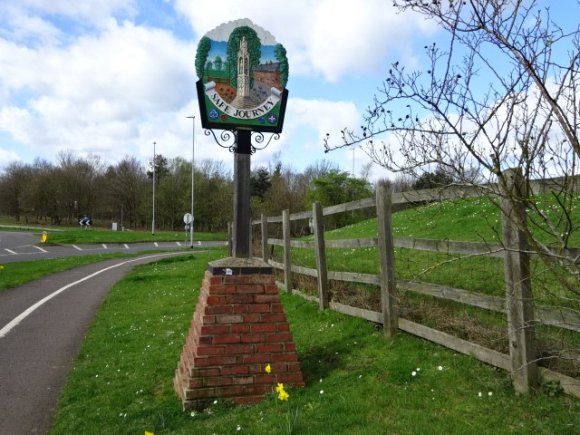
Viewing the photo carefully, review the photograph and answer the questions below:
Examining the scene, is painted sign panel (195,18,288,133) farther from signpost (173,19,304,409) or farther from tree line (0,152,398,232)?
tree line (0,152,398,232)

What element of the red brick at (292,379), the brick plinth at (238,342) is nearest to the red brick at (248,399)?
the brick plinth at (238,342)

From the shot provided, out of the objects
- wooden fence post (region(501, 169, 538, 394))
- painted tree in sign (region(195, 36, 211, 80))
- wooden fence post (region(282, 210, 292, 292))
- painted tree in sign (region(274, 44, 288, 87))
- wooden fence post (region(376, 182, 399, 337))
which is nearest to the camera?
wooden fence post (region(501, 169, 538, 394))

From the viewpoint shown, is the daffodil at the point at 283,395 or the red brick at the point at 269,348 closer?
the daffodil at the point at 283,395

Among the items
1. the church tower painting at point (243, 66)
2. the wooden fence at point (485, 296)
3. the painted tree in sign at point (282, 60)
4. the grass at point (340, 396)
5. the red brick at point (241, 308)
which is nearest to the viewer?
the wooden fence at point (485, 296)

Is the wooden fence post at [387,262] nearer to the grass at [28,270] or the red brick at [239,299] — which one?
the red brick at [239,299]

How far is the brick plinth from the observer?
4551 millimetres

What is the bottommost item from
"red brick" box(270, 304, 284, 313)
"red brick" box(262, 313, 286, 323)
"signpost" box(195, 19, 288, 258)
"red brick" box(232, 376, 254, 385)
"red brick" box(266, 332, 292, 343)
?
"red brick" box(232, 376, 254, 385)

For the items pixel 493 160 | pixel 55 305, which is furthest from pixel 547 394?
pixel 55 305

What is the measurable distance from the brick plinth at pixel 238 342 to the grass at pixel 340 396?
6.6 inches

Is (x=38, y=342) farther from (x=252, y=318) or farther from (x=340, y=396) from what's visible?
(x=340, y=396)

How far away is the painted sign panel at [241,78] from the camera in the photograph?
5.09m

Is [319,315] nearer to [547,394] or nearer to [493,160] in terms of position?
[547,394]

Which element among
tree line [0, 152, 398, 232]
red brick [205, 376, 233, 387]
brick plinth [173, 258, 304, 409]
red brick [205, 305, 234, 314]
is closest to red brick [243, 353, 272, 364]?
brick plinth [173, 258, 304, 409]

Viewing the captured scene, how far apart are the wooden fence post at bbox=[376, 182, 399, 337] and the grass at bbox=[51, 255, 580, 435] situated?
193mm
